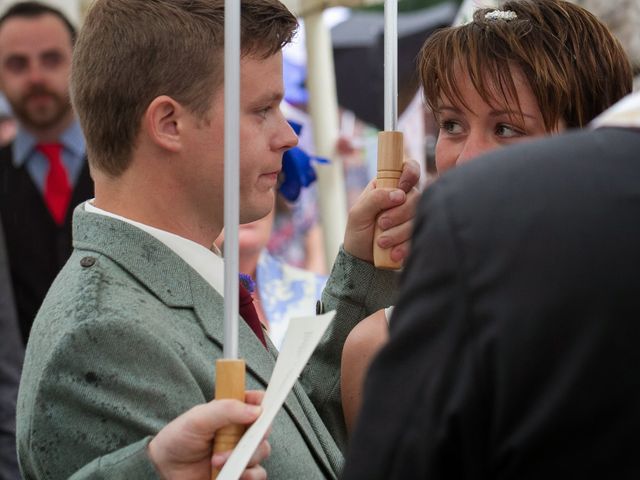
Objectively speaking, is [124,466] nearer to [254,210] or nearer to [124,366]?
[124,366]

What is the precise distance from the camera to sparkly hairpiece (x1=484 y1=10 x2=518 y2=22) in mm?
2266

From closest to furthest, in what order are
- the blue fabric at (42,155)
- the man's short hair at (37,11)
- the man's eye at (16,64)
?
the blue fabric at (42,155), the man's short hair at (37,11), the man's eye at (16,64)

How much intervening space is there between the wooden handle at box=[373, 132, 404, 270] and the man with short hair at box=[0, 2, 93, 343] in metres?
2.18

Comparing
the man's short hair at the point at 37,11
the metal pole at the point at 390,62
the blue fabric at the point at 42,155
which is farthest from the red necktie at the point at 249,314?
the man's short hair at the point at 37,11

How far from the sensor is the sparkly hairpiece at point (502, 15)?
7.43 feet

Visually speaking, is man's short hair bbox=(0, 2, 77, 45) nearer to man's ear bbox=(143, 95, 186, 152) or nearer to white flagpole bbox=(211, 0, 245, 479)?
man's ear bbox=(143, 95, 186, 152)

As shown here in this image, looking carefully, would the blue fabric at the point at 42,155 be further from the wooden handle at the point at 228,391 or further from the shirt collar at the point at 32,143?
the wooden handle at the point at 228,391

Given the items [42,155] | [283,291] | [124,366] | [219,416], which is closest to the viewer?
[219,416]

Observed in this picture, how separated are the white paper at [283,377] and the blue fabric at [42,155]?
2.74 m

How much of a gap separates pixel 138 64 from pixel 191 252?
33 centimetres

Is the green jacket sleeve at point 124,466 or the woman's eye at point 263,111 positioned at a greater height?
the woman's eye at point 263,111

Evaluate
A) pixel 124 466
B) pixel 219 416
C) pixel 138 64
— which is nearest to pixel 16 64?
pixel 138 64

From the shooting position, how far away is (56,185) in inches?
167

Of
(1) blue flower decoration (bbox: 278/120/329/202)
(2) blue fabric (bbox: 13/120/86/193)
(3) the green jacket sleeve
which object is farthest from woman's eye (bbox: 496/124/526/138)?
(2) blue fabric (bbox: 13/120/86/193)
